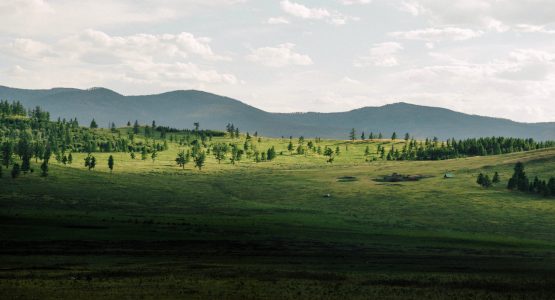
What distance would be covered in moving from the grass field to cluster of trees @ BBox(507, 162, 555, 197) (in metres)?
4.17

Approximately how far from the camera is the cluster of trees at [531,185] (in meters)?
168

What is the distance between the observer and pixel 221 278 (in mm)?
59625

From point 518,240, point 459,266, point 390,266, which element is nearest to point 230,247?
point 390,266

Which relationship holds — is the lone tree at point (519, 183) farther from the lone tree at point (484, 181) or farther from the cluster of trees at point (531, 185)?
the lone tree at point (484, 181)

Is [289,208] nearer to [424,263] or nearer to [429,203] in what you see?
[429,203]

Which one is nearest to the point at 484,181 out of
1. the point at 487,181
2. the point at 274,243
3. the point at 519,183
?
the point at 487,181

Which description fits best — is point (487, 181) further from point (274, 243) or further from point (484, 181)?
point (274, 243)

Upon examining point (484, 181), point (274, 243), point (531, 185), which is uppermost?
point (531, 185)

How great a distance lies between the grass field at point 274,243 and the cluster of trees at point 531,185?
4173 mm

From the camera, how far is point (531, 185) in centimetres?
17575

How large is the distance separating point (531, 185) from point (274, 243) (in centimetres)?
10946

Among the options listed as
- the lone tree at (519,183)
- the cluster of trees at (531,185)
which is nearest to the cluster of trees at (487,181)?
the cluster of trees at (531,185)

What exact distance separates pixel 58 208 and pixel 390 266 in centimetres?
9114

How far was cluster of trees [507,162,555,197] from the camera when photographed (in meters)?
168
